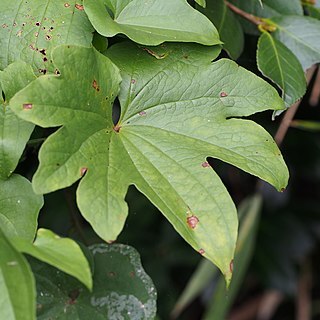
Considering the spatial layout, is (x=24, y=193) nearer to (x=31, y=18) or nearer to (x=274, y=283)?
(x=31, y=18)

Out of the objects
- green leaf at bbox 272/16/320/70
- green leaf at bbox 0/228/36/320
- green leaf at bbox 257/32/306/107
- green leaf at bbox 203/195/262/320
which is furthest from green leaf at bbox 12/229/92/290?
green leaf at bbox 203/195/262/320

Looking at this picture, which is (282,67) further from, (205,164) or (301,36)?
(205,164)

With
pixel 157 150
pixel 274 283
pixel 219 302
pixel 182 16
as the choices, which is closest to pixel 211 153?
pixel 157 150

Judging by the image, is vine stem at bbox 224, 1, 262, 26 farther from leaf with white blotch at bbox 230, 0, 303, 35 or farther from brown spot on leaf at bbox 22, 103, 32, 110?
brown spot on leaf at bbox 22, 103, 32, 110

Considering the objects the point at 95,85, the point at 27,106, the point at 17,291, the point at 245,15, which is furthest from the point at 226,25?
the point at 17,291

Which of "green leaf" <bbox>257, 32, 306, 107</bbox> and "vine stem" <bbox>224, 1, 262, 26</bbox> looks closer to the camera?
"green leaf" <bbox>257, 32, 306, 107</bbox>
